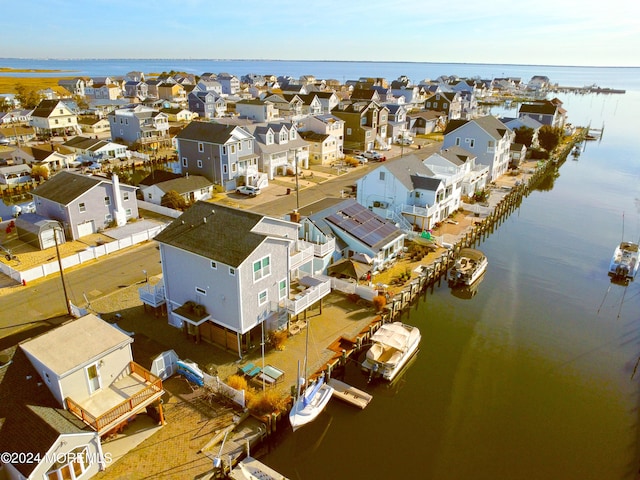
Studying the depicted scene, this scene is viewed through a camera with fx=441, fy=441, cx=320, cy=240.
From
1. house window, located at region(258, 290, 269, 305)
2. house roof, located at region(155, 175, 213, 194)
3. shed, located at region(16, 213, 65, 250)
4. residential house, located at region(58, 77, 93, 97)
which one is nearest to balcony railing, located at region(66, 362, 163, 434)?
house window, located at region(258, 290, 269, 305)

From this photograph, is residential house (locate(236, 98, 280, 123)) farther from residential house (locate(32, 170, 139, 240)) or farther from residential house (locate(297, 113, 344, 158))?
residential house (locate(32, 170, 139, 240))

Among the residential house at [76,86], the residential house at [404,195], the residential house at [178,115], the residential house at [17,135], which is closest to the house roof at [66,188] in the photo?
the residential house at [404,195]

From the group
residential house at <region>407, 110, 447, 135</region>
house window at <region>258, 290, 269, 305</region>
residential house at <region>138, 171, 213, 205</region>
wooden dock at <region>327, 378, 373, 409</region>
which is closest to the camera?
wooden dock at <region>327, 378, 373, 409</region>

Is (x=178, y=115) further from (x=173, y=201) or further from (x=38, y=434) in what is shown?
(x=38, y=434)

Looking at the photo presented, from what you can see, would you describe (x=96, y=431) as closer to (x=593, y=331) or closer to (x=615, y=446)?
(x=615, y=446)

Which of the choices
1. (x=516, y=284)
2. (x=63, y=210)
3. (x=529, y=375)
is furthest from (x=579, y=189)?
(x=63, y=210)

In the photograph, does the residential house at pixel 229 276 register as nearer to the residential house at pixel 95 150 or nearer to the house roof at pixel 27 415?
the house roof at pixel 27 415

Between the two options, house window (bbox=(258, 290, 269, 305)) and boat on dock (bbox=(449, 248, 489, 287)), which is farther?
boat on dock (bbox=(449, 248, 489, 287))
